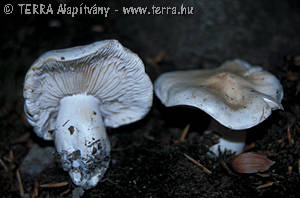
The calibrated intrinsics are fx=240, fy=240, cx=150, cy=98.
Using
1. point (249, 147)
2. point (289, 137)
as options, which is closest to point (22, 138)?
point (249, 147)

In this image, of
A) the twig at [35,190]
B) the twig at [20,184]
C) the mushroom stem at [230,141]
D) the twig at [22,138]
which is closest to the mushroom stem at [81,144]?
the twig at [35,190]

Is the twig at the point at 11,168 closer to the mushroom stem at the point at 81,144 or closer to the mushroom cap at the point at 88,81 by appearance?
the mushroom cap at the point at 88,81

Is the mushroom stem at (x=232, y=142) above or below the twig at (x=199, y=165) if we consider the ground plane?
above

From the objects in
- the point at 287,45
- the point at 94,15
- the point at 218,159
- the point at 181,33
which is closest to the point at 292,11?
the point at 287,45

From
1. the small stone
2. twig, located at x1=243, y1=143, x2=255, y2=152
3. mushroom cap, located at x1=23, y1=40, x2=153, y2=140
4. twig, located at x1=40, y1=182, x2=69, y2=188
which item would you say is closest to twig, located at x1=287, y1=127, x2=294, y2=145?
twig, located at x1=243, y1=143, x2=255, y2=152

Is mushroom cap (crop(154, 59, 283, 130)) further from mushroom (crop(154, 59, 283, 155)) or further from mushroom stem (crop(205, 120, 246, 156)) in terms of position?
mushroom stem (crop(205, 120, 246, 156))

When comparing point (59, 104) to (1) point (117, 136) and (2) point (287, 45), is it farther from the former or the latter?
(2) point (287, 45)

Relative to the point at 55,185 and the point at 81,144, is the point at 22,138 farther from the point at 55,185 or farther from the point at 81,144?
the point at 81,144
